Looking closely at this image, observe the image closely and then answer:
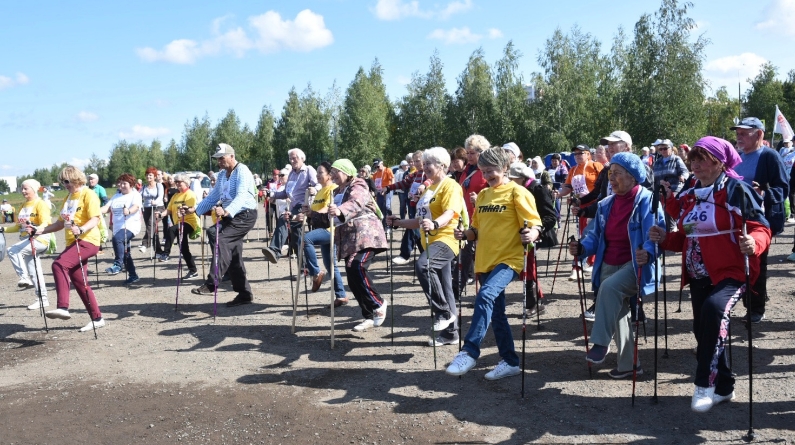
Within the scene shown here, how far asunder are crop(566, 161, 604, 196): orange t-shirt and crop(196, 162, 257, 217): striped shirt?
5177 millimetres

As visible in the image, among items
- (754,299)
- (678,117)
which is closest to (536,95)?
(678,117)

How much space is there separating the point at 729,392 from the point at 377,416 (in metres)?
2.67

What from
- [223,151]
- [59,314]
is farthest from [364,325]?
[59,314]

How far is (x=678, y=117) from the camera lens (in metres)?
38.0

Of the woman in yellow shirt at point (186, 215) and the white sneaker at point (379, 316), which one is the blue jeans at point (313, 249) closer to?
the white sneaker at point (379, 316)

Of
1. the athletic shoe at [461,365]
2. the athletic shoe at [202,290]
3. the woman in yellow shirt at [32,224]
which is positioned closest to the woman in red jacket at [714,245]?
the athletic shoe at [461,365]

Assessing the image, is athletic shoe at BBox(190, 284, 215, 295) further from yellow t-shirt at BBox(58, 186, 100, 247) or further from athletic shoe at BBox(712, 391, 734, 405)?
Answer: athletic shoe at BBox(712, 391, 734, 405)

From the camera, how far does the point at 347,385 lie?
586 centimetres

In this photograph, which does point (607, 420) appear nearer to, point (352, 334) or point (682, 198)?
point (682, 198)

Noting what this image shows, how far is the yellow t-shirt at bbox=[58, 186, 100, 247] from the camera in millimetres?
8414

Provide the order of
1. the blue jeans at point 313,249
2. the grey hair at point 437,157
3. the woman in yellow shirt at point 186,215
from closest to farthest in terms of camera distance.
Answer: the grey hair at point 437,157, the blue jeans at point 313,249, the woman in yellow shirt at point 186,215

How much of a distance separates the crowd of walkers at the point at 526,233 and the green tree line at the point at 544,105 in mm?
30248

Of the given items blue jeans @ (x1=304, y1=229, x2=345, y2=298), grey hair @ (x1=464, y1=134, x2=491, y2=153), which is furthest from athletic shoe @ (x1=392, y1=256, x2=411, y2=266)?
grey hair @ (x1=464, y1=134, x2=491, y2=153)

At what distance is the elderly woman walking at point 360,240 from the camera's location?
293 inches
